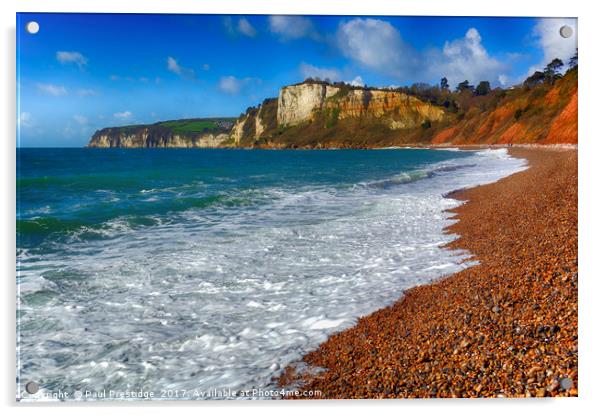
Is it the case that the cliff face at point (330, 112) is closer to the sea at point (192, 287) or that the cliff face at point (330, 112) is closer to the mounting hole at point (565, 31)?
the sea at point (192, 287)

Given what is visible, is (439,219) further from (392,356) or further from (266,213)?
(392,356)

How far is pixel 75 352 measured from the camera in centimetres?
325

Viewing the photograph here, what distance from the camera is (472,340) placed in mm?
2834

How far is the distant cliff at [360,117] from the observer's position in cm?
536

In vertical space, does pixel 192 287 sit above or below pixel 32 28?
below

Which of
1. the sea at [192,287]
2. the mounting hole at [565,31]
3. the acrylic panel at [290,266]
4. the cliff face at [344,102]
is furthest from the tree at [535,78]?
the sea at [192,287]

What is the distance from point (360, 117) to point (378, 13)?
4.03m

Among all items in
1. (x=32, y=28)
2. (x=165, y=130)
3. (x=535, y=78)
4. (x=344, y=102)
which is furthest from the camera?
(x=344, y=102)

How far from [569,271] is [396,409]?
1.86 metres

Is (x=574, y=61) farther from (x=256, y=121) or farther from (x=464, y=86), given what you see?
(x=256, y=121)

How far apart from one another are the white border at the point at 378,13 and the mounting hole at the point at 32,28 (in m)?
0.13

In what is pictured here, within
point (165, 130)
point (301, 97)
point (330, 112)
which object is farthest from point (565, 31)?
point (165, 130)

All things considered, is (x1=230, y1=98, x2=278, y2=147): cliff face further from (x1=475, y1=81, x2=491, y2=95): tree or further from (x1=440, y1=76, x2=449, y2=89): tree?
(x1=475, y1=81, x2=491, y2=95): tree
